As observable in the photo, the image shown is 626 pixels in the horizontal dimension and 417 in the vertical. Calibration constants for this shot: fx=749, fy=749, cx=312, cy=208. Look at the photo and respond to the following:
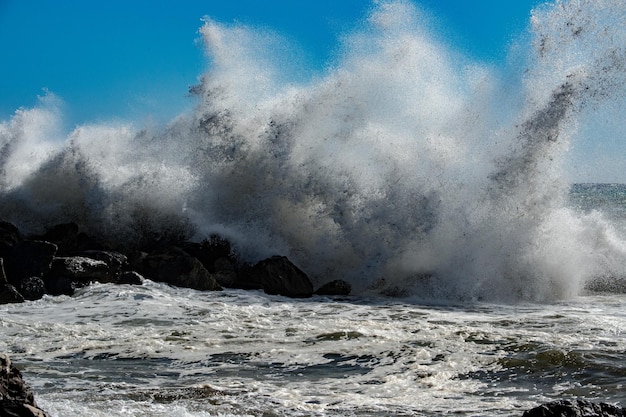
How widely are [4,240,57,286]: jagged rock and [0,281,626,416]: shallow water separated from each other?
0.63 m

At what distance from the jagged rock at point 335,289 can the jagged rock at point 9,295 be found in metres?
4.54

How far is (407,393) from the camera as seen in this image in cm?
633

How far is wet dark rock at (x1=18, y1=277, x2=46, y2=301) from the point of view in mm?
10734

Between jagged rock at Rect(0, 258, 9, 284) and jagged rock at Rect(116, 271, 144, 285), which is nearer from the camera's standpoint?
jagged rock at Rect(0, 258, 9, 284)

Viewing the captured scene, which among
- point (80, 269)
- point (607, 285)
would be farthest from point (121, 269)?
point (607, 285)

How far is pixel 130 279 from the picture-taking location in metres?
11.8

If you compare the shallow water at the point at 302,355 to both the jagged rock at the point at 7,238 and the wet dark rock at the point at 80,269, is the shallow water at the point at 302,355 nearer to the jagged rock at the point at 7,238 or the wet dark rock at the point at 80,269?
Result: the wet dark rock at the point at 80,269

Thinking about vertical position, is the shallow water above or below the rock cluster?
below

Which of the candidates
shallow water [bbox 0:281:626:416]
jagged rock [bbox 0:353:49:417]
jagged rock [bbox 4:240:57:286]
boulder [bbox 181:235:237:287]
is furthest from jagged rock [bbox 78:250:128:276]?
jagged rock [bbox 0:353:49:417]

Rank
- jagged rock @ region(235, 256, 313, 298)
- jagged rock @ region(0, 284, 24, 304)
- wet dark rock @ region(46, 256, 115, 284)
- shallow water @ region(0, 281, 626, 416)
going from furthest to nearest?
1. jagged rock @ region(235, 256, 313, 298)
2. wet dark rock @ region(46, 256, 115, 284)
3. jagged rock @ region(0, 284, 24, 304)
4. shallow water @ region(0, 281, 626, 416)

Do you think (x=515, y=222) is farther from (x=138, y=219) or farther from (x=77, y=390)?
(x=77, y=390)

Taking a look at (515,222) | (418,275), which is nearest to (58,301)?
(418,275)

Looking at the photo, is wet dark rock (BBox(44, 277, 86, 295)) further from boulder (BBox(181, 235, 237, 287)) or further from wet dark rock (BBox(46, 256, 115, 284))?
boulder (BBox(181, 235, 237, 287))

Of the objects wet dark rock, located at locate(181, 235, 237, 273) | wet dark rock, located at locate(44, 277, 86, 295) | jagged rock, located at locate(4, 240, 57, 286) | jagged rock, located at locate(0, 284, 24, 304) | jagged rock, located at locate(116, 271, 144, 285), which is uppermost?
wet dark rock, located at locate(181, 235, 237, 273)
